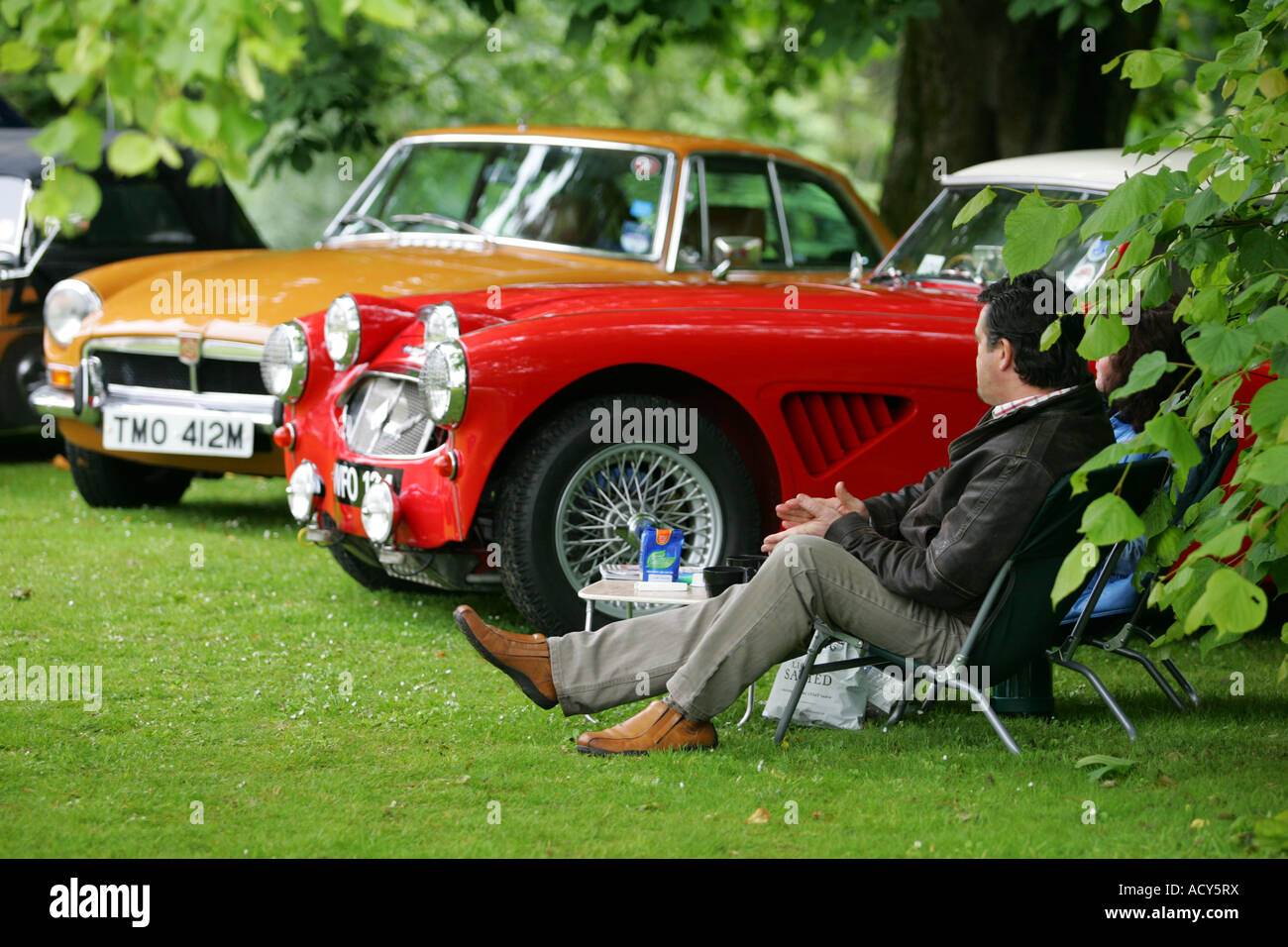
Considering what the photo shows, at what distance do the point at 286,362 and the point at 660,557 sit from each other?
7.37 ft

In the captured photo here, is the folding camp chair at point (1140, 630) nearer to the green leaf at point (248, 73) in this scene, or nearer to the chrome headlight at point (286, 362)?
the green leaf at point (248, 73)

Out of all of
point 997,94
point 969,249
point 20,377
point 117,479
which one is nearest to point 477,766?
point 969,249

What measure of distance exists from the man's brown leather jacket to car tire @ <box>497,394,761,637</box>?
1358mm

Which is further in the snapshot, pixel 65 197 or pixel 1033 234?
pixel 1033 234

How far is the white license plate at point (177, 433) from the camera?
296 inches

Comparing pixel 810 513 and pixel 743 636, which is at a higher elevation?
pixel 810 513

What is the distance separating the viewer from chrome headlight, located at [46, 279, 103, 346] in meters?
8.47

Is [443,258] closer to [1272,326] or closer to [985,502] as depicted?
[985,502]

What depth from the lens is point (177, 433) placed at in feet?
25.1

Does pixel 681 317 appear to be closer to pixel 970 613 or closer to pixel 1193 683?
pixel 970 613

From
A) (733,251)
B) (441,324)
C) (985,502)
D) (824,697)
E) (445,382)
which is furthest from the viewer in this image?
(733,251)
